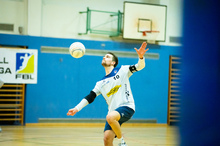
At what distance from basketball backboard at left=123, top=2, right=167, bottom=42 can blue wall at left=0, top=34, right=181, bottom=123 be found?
62cm

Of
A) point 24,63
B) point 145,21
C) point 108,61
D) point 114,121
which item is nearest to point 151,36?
point 145,21

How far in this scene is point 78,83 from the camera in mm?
13727

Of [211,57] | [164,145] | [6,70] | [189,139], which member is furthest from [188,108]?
[6,70]

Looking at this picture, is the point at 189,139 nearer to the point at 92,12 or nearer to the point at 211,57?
the point at 211,57

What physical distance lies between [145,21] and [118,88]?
8.16 m

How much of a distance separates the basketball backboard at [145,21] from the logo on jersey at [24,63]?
3.83 m

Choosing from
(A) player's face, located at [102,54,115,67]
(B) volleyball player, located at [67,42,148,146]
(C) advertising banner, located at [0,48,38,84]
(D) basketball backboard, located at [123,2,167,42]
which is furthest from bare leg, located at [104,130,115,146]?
(D) basketball backboard, located at [123,2,167,42]

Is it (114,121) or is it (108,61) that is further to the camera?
(108,61)

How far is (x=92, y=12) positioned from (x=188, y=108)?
12.5 metres

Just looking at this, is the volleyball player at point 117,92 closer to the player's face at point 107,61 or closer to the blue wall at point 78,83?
the player's face at point 107,61

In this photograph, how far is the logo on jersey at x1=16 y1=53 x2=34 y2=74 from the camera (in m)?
12.9

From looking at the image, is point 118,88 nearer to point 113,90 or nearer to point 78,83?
point 113,90

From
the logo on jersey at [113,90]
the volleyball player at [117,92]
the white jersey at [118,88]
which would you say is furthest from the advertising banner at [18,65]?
the logo on jersey at [113,90]

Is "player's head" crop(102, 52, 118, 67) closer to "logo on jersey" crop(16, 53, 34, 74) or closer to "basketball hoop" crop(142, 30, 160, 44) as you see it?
"logo on jersey" crop(16, 53, 34, 74)
